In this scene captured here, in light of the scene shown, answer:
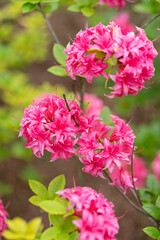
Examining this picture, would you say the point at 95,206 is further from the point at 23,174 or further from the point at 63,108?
the point at 23,174

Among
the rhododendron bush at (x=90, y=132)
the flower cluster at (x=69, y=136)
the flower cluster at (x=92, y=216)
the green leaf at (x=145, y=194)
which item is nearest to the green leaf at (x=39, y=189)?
the rhododendron bush at (x=90, y=132)

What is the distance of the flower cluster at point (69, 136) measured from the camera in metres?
0.92

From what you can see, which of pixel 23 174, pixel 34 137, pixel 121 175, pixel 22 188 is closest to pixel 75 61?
pixel 34 137

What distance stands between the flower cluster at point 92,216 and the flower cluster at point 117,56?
0.94 feet

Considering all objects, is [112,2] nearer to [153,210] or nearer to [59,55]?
[59,55]

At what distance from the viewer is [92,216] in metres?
0.73

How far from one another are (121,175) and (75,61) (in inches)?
14.0

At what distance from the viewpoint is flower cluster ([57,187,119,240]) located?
0.72m

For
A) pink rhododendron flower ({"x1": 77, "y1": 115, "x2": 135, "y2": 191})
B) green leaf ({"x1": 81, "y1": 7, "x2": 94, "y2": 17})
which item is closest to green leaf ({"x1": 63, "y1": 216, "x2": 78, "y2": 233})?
pink rhododendron flower ({"x1": 77, "y1": 115, "x2": 135, "y2": 191})

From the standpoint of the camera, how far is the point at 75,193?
0.81 meters

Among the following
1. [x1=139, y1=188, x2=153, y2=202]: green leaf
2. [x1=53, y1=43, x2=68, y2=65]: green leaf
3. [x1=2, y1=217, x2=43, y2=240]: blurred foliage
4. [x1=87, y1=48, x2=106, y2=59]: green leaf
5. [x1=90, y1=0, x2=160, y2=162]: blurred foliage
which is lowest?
[x1=90, y1=0, x2=160, y2=162]: blurred foliage

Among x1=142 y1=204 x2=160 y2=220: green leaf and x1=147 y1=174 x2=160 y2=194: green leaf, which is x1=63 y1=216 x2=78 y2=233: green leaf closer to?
x1=142 y1=204 x2=160 y2=220: green leaf

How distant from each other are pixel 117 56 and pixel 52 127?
258 millimetres

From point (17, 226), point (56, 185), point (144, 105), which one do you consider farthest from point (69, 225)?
point (144, 105)
